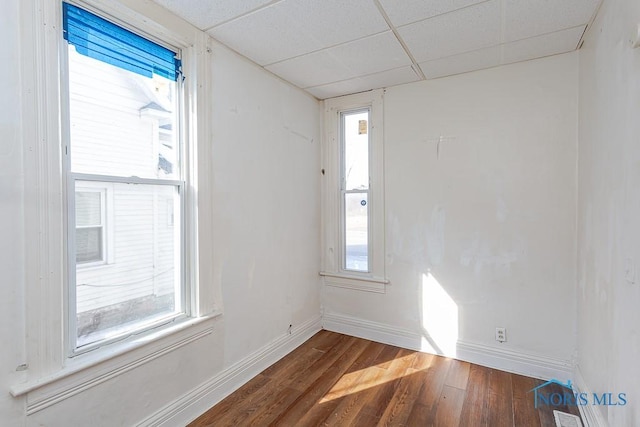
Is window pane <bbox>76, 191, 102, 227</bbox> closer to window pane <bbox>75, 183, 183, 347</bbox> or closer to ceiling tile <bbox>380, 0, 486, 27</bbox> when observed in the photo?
window pane <bbox>75, 183, 183, 347</bbox>

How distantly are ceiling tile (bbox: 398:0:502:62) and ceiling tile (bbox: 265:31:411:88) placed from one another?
5.1 inches

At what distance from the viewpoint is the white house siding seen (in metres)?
1.55

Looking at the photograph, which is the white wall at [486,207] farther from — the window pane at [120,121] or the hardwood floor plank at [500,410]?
the window pane at [120,121]

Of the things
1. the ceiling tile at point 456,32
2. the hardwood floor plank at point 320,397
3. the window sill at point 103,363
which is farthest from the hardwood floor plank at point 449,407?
the ceiling tile at point 456,32

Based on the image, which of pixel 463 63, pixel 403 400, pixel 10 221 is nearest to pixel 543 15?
pixel 463 63

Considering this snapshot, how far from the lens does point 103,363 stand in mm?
1542

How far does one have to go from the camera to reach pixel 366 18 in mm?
1911

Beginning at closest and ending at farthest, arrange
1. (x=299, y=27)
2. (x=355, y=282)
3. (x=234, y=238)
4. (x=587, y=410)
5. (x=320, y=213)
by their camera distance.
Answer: (x=587, y=410)
(x=299, y=27)
(x=234, y=238)
(x=355, y=282)
(x=320, y=213)

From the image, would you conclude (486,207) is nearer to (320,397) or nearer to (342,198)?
(342,198)

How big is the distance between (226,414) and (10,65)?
7.14 ft

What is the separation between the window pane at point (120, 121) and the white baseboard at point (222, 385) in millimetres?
1405

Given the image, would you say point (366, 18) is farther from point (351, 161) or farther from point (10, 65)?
point (10, 65)

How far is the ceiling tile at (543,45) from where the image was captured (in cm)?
209

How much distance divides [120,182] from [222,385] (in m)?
1.54
